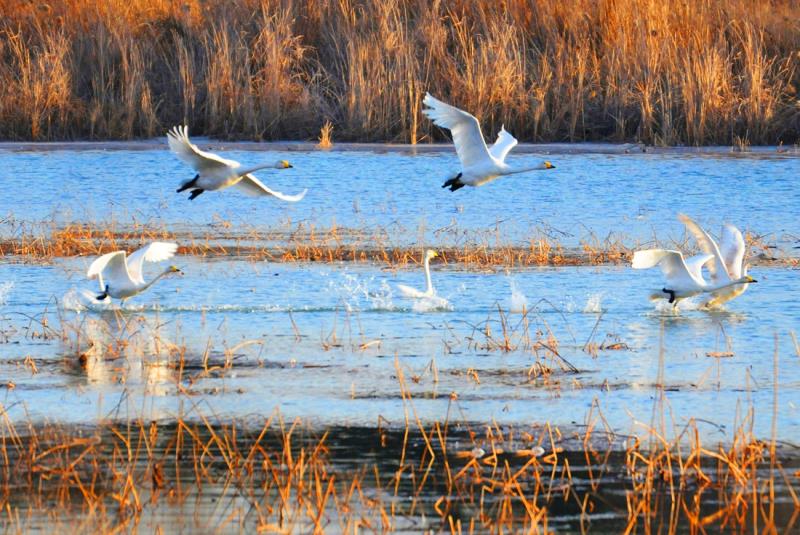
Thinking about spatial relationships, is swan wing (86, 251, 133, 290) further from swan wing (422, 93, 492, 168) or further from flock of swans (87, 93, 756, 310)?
swan wing (422, 93, 492, 168)

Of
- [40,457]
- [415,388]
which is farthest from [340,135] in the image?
[40,457]

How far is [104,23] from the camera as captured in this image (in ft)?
73.6

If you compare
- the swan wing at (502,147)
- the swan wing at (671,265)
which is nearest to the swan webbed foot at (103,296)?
the swan wing at (502,147)

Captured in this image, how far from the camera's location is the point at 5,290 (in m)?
11.2

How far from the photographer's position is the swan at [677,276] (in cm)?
1080

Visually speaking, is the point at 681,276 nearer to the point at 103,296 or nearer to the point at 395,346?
the point at 395,346

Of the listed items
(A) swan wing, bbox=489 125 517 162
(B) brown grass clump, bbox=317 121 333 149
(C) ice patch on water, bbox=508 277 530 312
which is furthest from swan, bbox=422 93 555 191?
(B) brown grass clump, bbox=317 121 333 149

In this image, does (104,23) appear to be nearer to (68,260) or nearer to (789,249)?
(68,260)

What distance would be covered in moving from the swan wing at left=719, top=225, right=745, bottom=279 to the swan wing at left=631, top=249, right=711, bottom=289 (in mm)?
397

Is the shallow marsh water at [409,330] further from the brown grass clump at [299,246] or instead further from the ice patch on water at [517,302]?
the brown grass clump at [299,246]

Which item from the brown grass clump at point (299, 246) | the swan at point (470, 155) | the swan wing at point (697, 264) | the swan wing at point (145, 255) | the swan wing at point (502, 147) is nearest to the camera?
the swan wing at point (145, 255)

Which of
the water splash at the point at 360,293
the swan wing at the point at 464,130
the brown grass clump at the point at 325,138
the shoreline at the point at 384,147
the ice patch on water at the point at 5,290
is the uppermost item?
the swan wing at the point at 464,130

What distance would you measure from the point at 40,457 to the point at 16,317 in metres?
4.19

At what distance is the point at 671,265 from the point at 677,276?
0.12 metres
